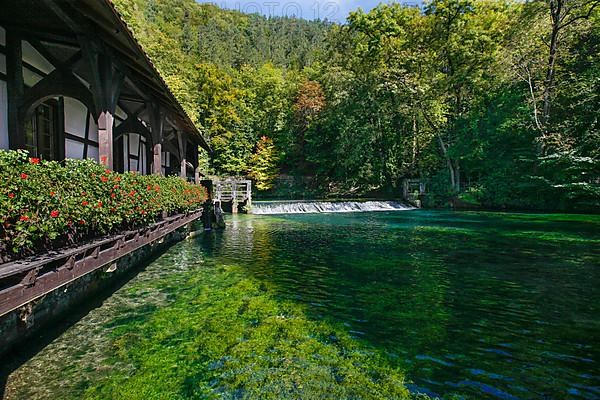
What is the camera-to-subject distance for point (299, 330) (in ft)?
16.2

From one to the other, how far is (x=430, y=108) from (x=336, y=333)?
2934cm

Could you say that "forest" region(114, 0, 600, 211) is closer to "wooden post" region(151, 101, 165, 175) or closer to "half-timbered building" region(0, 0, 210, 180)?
"wooden post" region(151, 101, 165, 175)

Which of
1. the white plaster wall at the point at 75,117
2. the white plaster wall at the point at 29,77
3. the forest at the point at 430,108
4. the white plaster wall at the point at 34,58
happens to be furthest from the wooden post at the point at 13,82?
the forest at the point at 430,108

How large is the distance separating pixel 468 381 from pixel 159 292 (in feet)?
17.4

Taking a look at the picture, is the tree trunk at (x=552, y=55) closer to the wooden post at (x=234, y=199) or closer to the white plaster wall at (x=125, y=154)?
the wooden post at (x=234, y=199)

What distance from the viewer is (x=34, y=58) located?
Answer: 7.75m

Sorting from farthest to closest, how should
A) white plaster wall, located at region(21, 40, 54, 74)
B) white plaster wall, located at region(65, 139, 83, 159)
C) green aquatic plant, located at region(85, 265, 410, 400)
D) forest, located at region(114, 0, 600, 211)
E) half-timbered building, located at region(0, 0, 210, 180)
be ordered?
forest, located at region(114, 0, 600, 211), white plaster wall, located at region(65, 139, 83, 159), white plaster wall, located at region(21, 40, 54, 74), half-timbered building, located at region(0, 0, 210, 180), green aquatic plant, located at region(85, 265, 410, 400)

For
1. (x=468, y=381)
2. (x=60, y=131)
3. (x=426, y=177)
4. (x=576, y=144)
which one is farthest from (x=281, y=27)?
(x=468, y=381)

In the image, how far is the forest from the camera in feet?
73.5

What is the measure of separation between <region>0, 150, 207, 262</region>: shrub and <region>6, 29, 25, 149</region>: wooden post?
93.7 inches

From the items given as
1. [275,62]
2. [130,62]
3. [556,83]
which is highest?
[275,62]

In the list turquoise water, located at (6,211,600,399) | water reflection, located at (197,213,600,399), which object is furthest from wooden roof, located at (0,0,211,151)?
water reflection, located at (197,213,600,399)

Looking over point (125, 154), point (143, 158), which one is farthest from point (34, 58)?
point (143, 158)

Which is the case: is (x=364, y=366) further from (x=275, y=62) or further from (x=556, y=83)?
(x=275, y=62)
